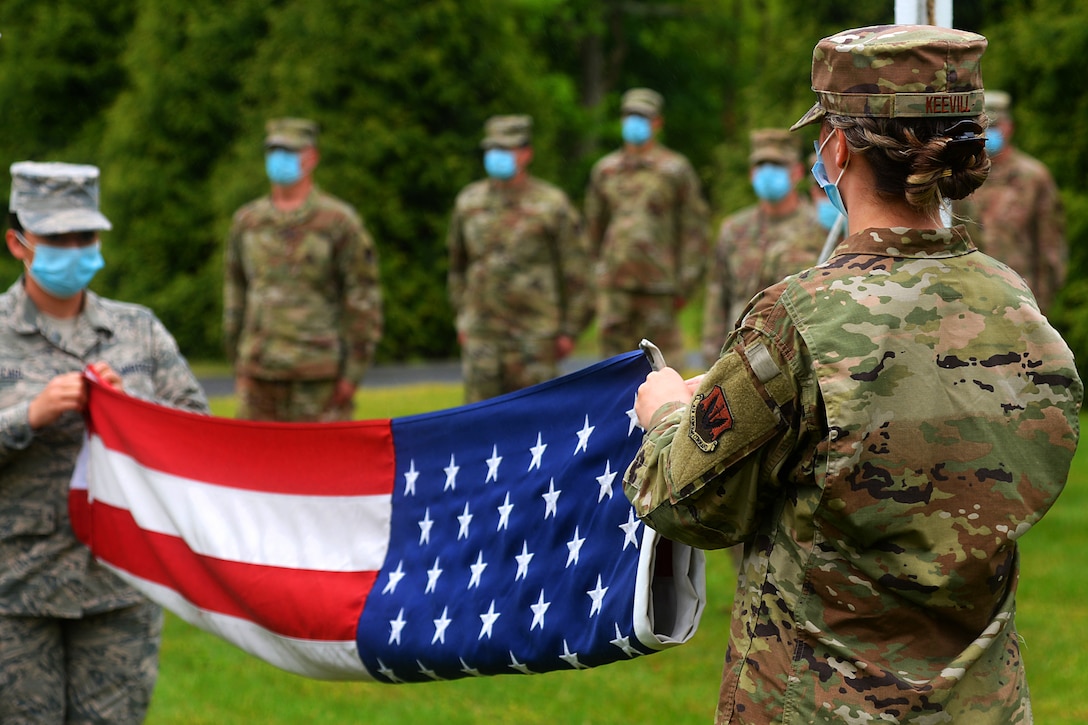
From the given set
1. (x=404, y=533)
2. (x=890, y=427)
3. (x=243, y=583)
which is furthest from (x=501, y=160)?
(x=890, y=427)

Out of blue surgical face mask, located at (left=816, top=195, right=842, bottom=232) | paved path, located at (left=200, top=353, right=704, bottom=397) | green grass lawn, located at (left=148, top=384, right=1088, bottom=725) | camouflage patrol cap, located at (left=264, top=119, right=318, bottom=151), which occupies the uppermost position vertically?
camouflage patrol cap, located at (left=264, top=119, right=318, bottom=151)

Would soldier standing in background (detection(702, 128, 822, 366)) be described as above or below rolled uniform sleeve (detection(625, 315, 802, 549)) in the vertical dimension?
below

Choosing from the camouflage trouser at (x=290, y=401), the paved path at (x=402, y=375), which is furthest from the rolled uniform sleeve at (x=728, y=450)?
the paved path at (x=402, y=375)

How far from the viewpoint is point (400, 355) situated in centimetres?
1927

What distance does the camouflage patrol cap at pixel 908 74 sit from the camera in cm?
245

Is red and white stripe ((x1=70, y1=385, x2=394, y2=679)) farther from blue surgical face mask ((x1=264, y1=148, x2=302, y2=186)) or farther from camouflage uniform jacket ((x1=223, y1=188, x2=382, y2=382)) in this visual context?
blue surgical face mask ((x1=264, y1=148, x2=302, y2=186))

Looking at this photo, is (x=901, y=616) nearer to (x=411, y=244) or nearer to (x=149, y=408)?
(x=149, y=408)

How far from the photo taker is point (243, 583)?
4.32m

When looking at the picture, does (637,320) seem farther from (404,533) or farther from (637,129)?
(404,533)

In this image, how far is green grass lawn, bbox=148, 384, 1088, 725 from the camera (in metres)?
6.09

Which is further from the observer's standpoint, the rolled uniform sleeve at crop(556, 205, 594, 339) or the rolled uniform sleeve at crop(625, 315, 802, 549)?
the rolled uniform sleeve at crop(556, 205, 594, 339)

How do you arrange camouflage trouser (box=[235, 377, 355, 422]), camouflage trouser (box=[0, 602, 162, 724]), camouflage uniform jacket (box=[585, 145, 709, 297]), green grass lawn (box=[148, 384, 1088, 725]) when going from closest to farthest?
camouflage trouser (box=[0, 602, 162, 724]) → green grass lawn (box=[148, 384, 1088, 725]) → camouflage trouser (box=[235, 377, 355, 422]) → camouflage uniform jacket (box=[585, 145, 709, 297])

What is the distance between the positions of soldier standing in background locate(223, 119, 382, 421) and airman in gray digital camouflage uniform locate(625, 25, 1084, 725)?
6761 millimetres

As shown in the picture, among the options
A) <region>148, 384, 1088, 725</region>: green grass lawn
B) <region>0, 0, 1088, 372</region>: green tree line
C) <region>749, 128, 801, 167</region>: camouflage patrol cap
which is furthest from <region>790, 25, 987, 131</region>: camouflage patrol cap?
<region>0, 0, 1088, 372</region>: green tree line
